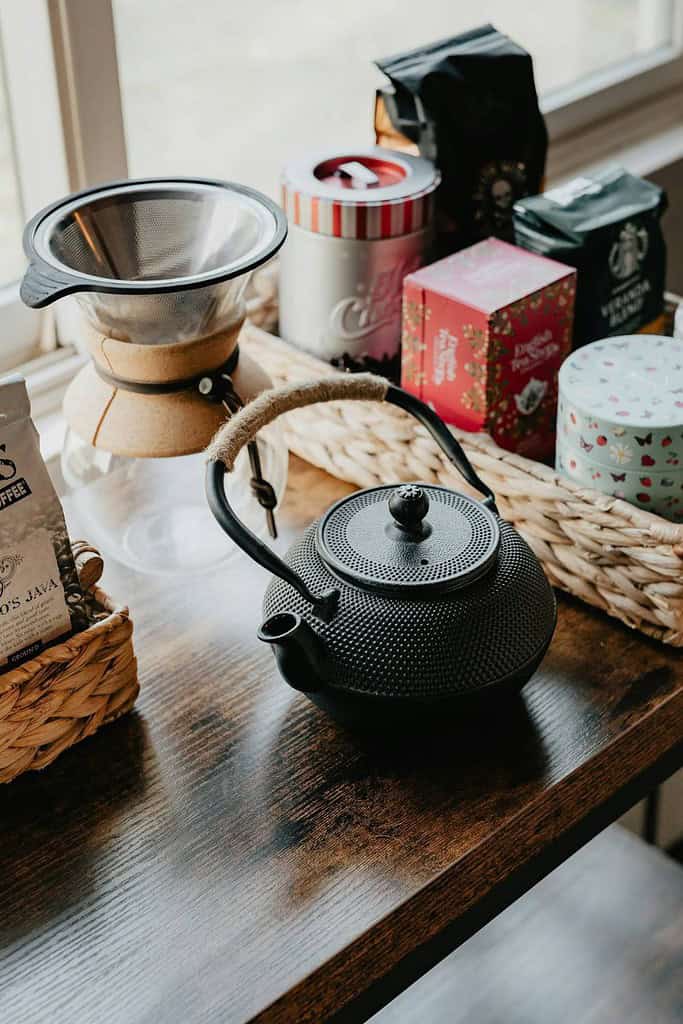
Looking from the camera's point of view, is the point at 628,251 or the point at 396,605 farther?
the point at 628,251

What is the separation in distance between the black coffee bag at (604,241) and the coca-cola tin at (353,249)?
3.7 inches

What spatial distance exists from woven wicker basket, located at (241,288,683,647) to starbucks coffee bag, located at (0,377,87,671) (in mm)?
301

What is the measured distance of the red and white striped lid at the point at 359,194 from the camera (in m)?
0.97

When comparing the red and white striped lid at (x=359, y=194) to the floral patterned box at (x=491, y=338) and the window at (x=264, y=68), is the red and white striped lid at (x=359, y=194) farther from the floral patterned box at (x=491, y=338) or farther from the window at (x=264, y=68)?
the window at (x=264, y=68)

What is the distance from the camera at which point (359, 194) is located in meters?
0.98

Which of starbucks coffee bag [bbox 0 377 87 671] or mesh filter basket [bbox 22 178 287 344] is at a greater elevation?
mesh filter basket [bbox 22 178 287 344]

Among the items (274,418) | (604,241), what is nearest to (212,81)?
(604,241)

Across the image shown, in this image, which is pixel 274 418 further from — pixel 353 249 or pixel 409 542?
pixel 353 249

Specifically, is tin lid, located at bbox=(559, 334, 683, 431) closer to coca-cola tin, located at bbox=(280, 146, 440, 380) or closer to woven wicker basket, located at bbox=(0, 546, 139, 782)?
coca-cola tin, located at bbox=(280, 146, 440, 380)

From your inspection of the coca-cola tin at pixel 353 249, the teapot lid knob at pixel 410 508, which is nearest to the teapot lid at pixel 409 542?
the teapot lid knob at pixel 410 508

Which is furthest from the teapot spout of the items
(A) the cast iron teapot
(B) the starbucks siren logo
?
(B) the starbucks siren logo

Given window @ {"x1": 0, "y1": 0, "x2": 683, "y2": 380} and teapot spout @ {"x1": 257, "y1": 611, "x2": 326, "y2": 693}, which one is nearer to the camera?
teapot spout @ {"x1": 257, "y1": 611, "x2": 326, "y2": 693}

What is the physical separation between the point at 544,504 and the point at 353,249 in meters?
0.27

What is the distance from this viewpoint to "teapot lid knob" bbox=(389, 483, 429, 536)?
2.51 feet
